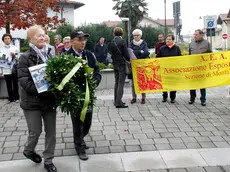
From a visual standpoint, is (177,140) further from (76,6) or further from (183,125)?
(76,6)

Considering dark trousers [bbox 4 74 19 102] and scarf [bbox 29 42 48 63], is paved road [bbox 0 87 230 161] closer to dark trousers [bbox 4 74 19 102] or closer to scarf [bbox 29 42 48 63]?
dark trousers [bbox 4 74 19 102]

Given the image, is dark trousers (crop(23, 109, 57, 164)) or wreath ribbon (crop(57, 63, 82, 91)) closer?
wreath ribbon (crop(57, 63, 82, 91))

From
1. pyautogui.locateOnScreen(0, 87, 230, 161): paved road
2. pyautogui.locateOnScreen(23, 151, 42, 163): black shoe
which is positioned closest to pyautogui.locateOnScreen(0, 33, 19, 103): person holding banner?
pyautogui.locateOnScreen(0, 87, 230, 161): paved road

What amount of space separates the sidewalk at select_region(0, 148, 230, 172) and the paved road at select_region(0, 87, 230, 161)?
244 mm

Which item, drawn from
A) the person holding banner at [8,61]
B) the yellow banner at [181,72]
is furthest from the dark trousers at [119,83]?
the person holding banner at [8,61]

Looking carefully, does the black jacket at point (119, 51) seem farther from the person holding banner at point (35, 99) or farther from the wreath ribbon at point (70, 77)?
the person holding banner at point (35, 99)

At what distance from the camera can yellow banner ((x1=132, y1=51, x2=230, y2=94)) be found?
8.56 m

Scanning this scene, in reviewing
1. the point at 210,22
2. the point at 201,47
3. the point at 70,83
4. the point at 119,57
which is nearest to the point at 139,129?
the point at 119,57

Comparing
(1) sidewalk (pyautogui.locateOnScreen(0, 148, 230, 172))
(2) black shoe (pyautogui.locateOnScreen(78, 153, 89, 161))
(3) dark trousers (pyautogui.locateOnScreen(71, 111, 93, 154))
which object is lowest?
(1) sidewalk (pyautogui.locateOnScreen(0, 148, 230, 172))

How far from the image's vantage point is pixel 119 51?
8.24 metres

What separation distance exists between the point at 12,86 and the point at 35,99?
18.3 feet

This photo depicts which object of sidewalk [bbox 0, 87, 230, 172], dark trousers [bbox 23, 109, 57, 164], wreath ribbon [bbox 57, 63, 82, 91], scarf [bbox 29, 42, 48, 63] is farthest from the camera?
sidewalk [bbox 0, 87, 230, 172]

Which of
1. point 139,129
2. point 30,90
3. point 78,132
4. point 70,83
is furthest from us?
point 139,129

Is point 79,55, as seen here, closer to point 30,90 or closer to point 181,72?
point 30,90
